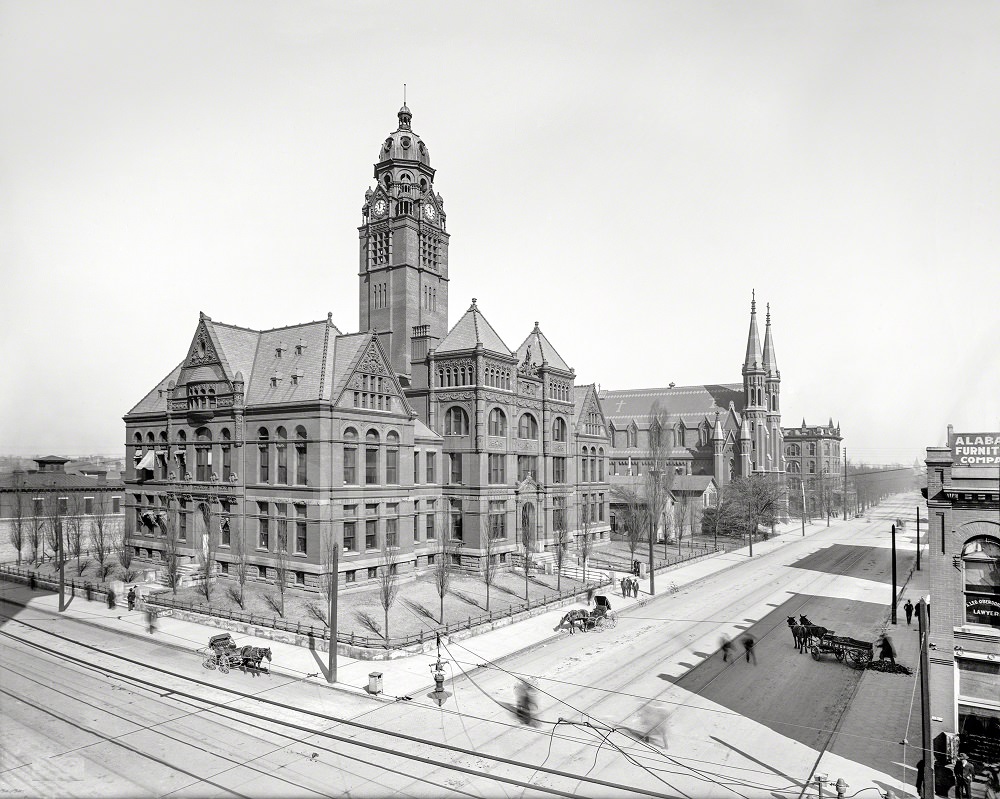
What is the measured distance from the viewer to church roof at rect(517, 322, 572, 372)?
58.0 m

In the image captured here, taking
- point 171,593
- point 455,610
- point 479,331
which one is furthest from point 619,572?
point 171,593

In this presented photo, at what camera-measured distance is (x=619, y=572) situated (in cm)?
5244

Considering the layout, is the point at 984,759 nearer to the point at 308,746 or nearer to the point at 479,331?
the point at 308,746

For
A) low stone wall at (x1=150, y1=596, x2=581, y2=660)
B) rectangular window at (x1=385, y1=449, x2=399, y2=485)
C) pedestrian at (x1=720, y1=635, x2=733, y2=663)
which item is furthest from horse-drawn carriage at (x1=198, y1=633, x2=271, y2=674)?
pedestrian at (x1=720, y1=635, x2=733, y2=663)

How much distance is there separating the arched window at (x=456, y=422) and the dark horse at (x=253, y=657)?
26268 millimetres

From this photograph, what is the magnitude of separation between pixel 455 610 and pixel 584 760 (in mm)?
19606

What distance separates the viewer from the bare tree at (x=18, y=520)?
5425 centimetres

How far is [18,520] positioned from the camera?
56500 millimetres

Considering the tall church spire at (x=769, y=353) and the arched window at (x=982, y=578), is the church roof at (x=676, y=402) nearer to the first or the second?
the tall church spire at (x=769, y=353)

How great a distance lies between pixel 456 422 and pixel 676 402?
6377cm

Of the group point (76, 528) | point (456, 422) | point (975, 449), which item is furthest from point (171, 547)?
point (975, 449)

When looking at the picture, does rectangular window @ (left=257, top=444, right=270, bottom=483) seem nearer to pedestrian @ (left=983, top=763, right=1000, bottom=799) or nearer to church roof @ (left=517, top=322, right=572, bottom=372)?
church roof @ (left=517, top=322, right=572, bottom=372)

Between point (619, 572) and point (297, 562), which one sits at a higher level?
point (297, 562)

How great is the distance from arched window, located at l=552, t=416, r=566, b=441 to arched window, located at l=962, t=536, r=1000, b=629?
39.9 m
